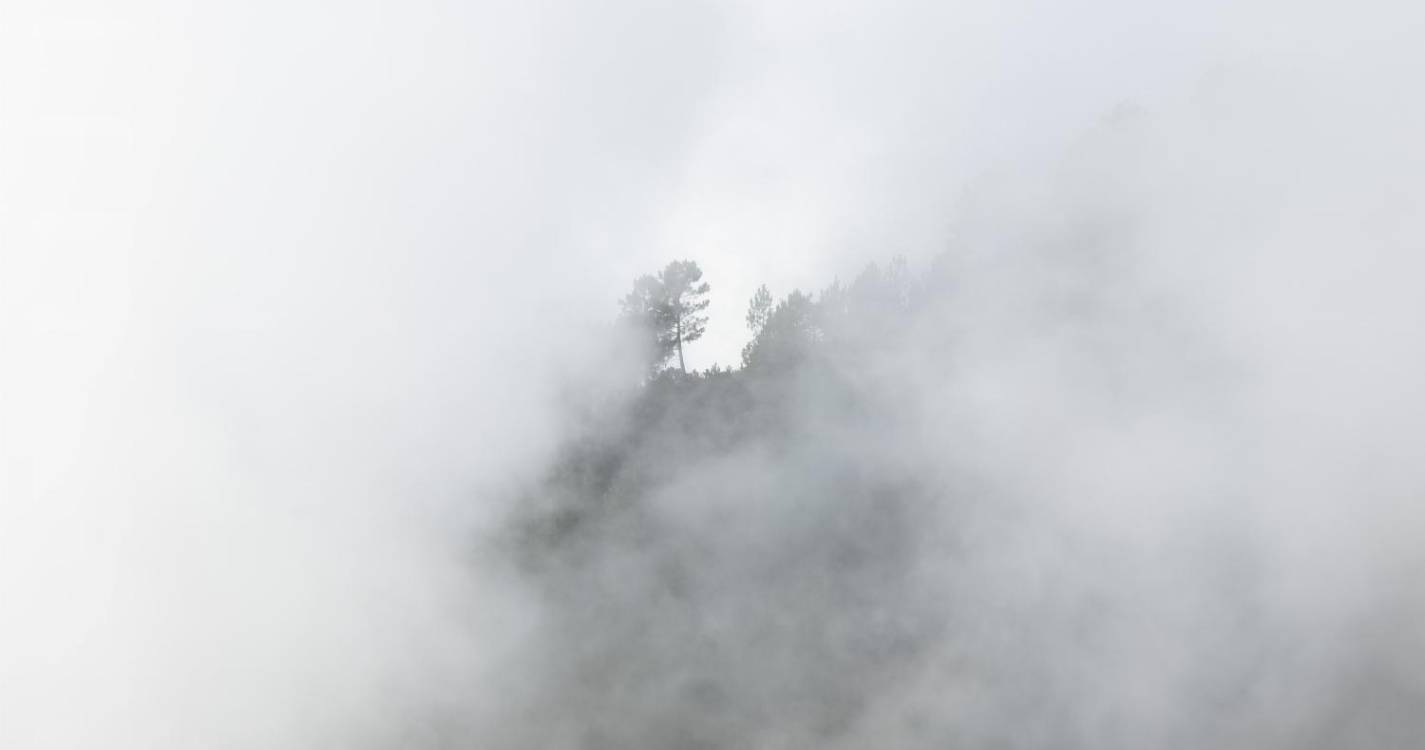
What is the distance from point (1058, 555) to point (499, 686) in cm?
835

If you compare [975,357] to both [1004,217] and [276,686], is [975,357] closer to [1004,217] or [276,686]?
[1004,217]

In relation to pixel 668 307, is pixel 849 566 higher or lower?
lower

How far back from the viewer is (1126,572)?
13.0 meters

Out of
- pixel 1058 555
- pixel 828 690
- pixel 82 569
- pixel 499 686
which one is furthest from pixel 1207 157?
pixel 82 569

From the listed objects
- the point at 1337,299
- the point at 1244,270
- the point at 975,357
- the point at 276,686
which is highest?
the point at 975,357

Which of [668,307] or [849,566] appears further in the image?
[668,307]

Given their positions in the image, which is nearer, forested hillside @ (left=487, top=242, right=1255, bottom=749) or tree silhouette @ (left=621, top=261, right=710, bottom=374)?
forested hillside @ (left=487, top=242, right=1255, bottom=749)

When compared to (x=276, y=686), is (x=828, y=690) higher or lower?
lower

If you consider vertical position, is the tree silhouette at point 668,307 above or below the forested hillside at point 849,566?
above

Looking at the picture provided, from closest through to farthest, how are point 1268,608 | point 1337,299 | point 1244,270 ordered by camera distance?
point 1268,608
point 1337,299
point 1244,270

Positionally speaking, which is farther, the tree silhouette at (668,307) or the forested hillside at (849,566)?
the tree silhouette at (668,307)

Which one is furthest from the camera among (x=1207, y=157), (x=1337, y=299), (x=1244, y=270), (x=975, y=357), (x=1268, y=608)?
(x=975, y=357)

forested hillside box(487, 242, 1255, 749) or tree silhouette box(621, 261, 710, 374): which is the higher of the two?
tree silhouette box(621, 261, 710, 374)

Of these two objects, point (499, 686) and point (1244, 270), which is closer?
point (1244, 270)
